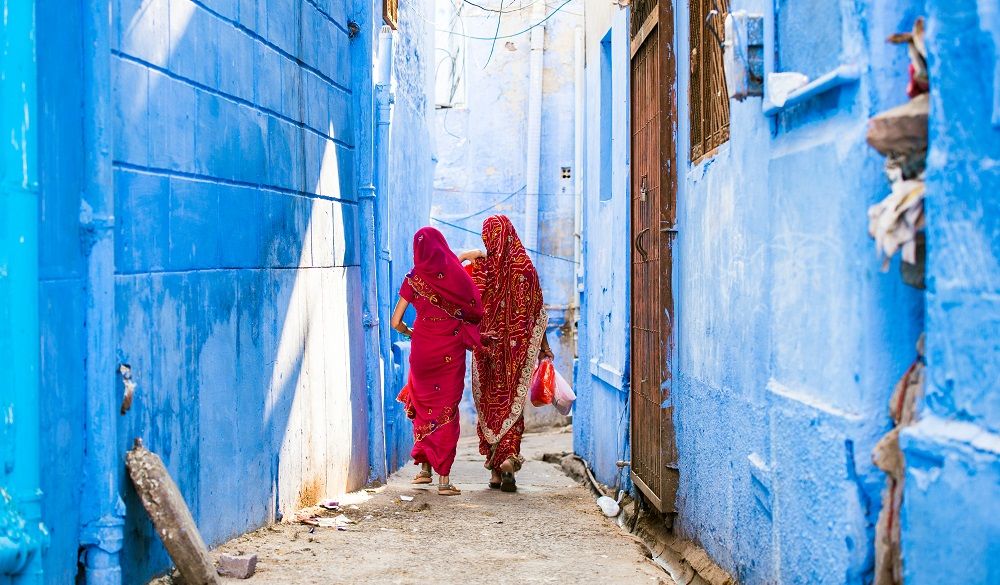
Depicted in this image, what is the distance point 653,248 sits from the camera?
19.4 feet

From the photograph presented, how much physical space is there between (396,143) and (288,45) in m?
3.62

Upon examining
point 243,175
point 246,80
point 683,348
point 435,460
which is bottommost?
point 435,460

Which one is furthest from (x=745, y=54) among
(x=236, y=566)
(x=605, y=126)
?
(x=605, y=126)

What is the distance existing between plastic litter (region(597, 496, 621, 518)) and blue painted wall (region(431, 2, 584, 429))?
10.5 m

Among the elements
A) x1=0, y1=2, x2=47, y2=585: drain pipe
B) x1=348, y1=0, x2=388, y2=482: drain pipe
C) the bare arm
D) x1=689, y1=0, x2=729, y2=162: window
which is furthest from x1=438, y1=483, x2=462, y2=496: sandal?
x1=0, y1=2, x2=47, y2=585: drain pipe

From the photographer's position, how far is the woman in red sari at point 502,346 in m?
7.34

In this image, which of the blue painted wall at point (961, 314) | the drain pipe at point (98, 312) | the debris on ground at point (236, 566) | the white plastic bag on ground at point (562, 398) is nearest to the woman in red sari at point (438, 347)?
the white plastic bag on ground at point (562, 398)

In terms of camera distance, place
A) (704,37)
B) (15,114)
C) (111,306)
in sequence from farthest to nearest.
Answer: (704,37) → (111,306) → (15,114)

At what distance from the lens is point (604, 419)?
25.7ft

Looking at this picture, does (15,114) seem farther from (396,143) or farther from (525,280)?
(396,143)

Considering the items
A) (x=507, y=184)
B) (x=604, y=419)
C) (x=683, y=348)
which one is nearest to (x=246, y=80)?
(x=683, y=348)

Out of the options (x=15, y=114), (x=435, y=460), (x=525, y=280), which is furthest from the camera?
(x=525, y=280)

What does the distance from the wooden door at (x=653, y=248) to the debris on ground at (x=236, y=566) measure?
223cm

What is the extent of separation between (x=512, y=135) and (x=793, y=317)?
14.5m
